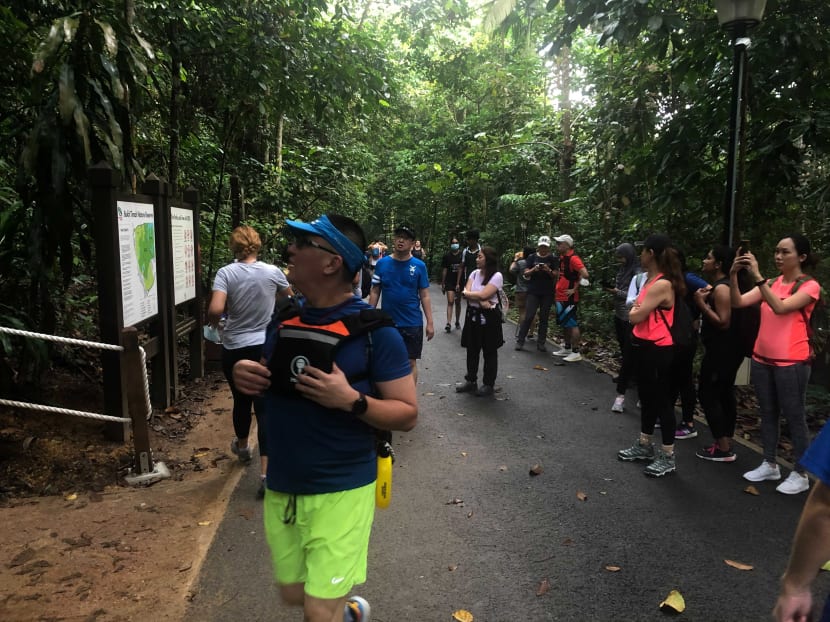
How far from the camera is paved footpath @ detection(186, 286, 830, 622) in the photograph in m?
→ 3.24

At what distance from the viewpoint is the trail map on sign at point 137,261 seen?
534cm

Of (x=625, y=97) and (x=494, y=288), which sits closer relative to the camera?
(x=494, y=288)

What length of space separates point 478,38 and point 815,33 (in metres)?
14.0

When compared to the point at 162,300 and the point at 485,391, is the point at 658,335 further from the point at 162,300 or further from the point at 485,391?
the point at 162,300

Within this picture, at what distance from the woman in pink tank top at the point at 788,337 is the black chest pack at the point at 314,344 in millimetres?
3730

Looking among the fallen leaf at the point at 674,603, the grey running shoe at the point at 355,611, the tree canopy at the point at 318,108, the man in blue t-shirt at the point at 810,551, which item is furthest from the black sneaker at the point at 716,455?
the man in blue t-shirt at the point at 810,551

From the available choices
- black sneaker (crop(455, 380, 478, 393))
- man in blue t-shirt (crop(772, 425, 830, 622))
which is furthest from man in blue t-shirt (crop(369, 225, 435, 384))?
man in blue t-shirt (crop(772, 425, 830, 622))

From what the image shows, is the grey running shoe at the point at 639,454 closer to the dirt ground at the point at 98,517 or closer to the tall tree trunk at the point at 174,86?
the dirt ground at the point at 98,517

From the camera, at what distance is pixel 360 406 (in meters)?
2.04

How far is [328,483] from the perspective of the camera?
217cm

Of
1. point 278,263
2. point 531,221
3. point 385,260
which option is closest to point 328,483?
point 385,260

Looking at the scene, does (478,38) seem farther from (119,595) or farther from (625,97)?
(119,595)

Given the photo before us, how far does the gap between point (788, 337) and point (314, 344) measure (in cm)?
410

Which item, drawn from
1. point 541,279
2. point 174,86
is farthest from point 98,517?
point 541,279
